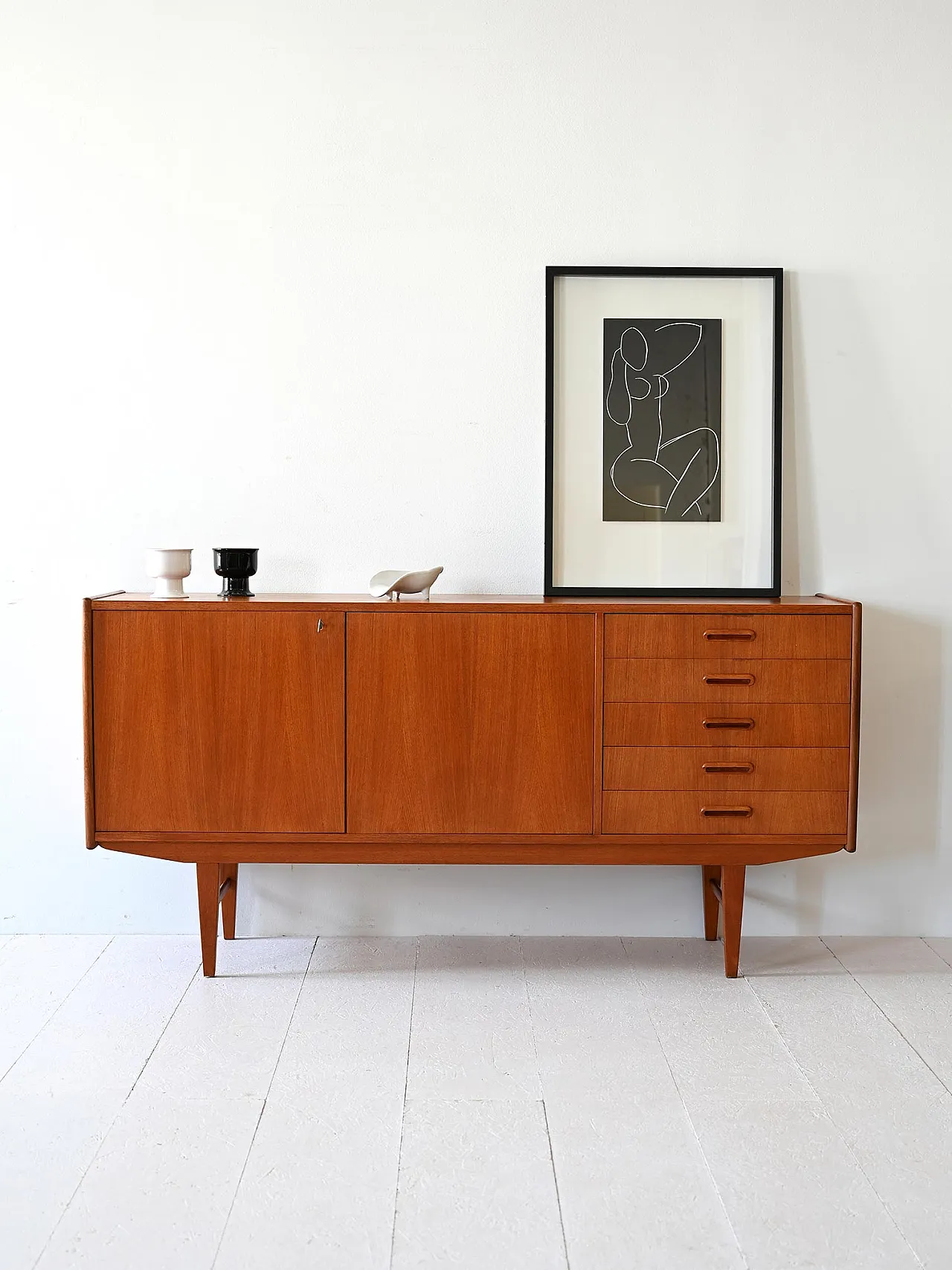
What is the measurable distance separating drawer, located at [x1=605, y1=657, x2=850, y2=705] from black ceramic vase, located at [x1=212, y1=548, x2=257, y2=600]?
865mm

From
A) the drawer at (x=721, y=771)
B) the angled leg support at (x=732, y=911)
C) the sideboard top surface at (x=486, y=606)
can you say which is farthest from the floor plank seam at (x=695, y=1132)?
the sideboard top surface at (x=486, y=606)

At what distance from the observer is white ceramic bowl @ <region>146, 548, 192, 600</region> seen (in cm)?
246

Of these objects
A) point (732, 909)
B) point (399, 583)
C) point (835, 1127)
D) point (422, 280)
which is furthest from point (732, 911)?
point (422, 280)

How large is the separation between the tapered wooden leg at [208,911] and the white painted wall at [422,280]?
0.27 metres

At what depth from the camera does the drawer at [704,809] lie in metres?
2.37

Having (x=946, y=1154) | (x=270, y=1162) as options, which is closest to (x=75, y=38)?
(x=270, y=1162)

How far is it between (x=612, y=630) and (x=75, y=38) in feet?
6.31

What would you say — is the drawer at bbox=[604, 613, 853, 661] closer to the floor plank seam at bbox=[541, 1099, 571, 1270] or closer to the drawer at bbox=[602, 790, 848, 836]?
the drawer at bbox=[602, 790, 848, 836]

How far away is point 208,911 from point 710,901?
1.23 m

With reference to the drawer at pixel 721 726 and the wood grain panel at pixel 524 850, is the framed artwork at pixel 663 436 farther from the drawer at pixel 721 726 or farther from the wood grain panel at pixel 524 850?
the wood grain panel at pixel 524 850

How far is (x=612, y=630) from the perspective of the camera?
2338mm

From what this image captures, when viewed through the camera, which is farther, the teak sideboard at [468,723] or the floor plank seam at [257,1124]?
the teak sideboard at [468,723]

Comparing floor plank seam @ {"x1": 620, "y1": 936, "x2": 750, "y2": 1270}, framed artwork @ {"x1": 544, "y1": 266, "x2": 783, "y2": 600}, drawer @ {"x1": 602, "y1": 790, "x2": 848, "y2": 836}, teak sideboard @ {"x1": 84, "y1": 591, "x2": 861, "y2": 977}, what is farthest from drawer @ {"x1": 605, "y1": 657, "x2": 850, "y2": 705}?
floor plank seam @ {"x1": 620, "y1": 936, "x2": 750, "y2": 1270}

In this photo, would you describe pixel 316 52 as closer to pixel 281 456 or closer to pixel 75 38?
pixel 75 38
